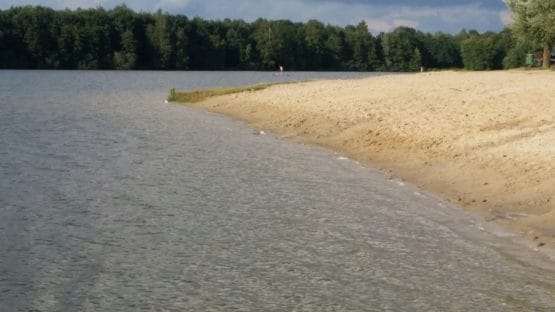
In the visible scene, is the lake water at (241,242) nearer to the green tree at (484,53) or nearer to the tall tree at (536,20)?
the tall tree at (536,20)

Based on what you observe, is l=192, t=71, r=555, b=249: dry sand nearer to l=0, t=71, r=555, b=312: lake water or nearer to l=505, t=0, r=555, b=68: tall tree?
l=0, t=71, r=555, b=312: lake water

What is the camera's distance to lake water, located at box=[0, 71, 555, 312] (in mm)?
7664

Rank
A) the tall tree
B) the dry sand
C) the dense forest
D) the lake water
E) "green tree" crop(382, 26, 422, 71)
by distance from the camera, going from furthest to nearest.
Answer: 1. "green tree" crop(382, 26, 422, 71)
2. the dense forest
3. the tall tree
4. the dry sand
5. the lake water

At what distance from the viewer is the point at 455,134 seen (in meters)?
17.9

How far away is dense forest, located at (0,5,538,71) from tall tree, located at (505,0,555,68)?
5068 centimetres

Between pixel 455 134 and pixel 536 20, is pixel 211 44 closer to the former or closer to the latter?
pixel 536 20

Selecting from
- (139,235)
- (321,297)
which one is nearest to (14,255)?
(139,235)

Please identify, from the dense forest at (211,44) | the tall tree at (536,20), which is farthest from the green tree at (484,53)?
the tall tree at (536,20)

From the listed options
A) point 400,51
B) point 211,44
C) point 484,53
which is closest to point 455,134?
point 484,53

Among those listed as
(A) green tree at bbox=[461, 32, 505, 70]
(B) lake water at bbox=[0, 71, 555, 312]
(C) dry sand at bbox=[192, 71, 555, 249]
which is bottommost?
(B) lake water at bbox=[0, 71, 555, 312]

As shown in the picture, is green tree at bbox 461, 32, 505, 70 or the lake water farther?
green tree at bbox 461, 32, 505, 70

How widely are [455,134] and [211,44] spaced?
115071 mm

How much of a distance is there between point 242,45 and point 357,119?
370ft

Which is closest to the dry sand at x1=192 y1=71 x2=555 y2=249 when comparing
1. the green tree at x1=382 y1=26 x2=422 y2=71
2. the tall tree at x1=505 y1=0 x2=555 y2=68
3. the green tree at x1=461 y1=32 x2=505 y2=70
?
the tall tree at x1=505 y1=0 x2=555 y2=68
